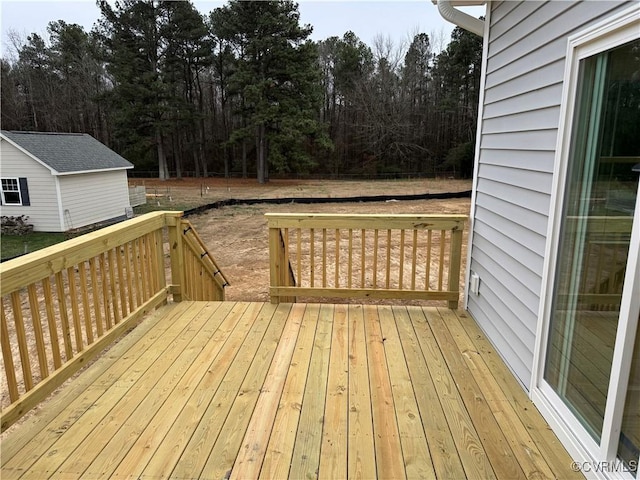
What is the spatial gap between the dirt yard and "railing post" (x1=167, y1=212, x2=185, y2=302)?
9.51ft

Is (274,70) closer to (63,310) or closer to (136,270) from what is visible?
(136,270)

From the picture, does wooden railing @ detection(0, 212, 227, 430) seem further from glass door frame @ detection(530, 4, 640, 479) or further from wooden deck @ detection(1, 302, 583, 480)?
glass door frame @ detection(530, 4, 640, 479)

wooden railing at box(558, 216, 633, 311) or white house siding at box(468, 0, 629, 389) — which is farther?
white house siding at box(468, 0, 629, 389)

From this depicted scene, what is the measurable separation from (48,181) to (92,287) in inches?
458

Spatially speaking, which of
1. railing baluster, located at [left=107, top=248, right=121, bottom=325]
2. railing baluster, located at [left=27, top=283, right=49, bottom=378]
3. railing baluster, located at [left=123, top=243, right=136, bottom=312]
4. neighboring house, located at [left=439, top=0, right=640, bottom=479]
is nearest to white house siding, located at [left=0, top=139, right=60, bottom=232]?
railing baluster, located at [left=123, top=243, right=136, bottom=312]

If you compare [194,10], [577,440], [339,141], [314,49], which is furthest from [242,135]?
[577,440]

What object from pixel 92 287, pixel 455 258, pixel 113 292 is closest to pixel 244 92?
pixel 455 258

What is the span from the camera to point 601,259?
1.62 metres

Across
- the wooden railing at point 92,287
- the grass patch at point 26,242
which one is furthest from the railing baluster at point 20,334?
the grass patch at point 26,242

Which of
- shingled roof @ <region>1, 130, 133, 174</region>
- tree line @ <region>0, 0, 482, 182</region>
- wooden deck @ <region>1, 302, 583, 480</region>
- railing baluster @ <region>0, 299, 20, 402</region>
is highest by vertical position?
tree line @ <region>0, 0, 482, 182</region>

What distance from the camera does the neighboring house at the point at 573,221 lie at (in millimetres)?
1454

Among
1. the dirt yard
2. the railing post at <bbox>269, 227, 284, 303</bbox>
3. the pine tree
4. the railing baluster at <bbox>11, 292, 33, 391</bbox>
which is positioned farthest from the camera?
the pine tree

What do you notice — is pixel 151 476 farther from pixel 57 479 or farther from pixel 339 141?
pixel 339 141

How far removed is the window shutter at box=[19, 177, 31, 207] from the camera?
1191 centimetres
